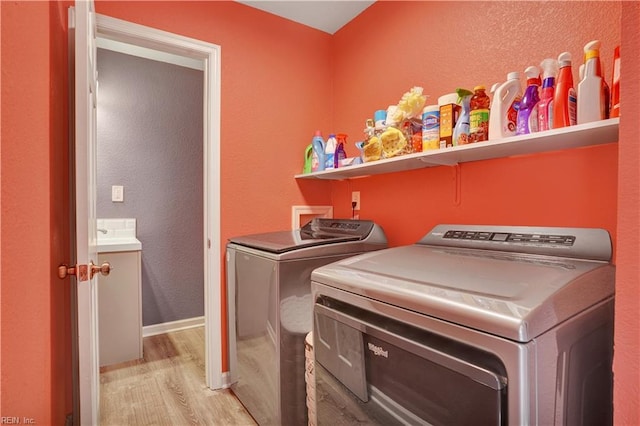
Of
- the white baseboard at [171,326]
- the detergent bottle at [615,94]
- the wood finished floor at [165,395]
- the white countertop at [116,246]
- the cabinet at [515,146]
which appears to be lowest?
the wood finished floor at [165,395]

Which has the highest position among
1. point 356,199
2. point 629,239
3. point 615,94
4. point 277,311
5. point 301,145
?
point 301,145

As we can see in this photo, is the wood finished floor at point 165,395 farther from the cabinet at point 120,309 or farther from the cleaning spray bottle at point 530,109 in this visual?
the cleaning spray bottle at point 530,109

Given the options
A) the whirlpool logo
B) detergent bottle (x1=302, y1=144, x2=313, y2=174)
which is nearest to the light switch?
detergent bottle (x1=302, y1=144, x2=313, y2=174)

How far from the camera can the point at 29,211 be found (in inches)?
33.2

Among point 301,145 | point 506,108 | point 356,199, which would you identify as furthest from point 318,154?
point 506,108

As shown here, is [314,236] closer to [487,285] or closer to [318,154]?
[318,154]

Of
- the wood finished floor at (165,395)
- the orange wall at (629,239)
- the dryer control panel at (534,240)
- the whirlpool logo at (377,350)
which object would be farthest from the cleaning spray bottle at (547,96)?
the wood finished floor at (165,395)

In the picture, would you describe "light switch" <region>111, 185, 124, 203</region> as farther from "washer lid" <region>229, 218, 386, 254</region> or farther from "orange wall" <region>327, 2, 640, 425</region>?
"orange wall" <region>327, 2, 640, 425</region>

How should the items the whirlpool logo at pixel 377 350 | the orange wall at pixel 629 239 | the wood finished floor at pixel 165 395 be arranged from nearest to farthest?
the orange wall at pixel 629 239
the whirlpool logo at pixel 377 350
the wood finished floor at pixel 165 395

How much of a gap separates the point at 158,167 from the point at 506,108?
283 cm

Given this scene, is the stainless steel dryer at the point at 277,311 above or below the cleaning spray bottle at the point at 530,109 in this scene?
below

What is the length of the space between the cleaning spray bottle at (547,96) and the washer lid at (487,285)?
437mm

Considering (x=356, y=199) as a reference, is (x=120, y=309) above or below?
below

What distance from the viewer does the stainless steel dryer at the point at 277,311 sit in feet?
4.83
